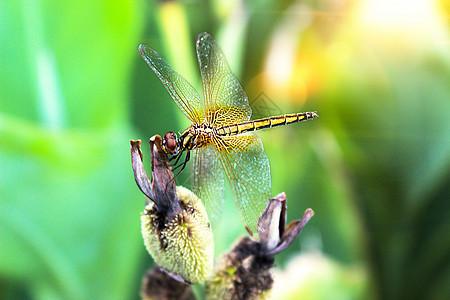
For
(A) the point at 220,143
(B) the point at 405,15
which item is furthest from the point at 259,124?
(B) the point at 405,15

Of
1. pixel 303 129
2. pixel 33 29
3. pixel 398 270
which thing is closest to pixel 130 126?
pixel 33 29

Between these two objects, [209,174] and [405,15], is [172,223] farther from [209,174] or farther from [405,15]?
[405,15]

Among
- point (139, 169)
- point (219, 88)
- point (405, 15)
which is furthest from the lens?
point (405, 15)

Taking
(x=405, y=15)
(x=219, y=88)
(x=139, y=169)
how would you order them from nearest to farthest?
(x=139, y=169)
(x=219, y=88)
(x=405, y=15)

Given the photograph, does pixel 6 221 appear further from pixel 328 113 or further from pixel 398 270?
pixel 398 270

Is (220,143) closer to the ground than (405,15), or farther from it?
closer to the ground

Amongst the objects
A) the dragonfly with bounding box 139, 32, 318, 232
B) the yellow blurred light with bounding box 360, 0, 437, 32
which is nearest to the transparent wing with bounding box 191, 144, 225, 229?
the dragonfly with bounding box 139, 32, 318, 232

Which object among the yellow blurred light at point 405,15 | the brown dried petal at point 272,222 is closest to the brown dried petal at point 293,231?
the brown dried petal at point 272,222
